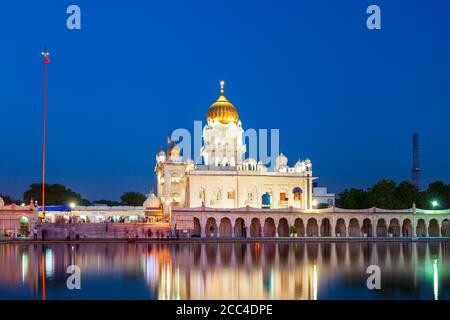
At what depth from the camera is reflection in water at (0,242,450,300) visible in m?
18.4

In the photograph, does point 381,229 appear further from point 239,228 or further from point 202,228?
point 202,228

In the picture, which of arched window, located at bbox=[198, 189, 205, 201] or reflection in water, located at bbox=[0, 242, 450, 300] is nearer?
reflection in water, located at bbox=[0, 242, 450, 300]

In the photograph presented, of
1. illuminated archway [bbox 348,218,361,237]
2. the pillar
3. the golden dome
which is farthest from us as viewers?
the golden dome

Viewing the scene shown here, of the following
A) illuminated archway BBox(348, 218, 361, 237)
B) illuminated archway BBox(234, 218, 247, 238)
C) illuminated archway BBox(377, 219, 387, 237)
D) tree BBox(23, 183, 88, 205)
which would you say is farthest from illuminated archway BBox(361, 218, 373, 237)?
tree BBox(23, 183, 88, 205)

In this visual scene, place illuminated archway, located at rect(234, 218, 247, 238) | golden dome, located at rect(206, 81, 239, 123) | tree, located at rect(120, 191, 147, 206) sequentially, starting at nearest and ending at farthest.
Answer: illuminated archway, located at rect(234, 218, 247, 238), golden dome, located at rect(206, 81, 239, 123), tree, located at rect(120, 191, 147, 206)

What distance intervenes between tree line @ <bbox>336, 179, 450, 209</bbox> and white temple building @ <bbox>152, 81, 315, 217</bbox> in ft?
17.8

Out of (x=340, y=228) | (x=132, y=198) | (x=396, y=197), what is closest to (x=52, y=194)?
(x=132, y=198)

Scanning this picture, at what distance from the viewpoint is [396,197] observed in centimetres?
6359

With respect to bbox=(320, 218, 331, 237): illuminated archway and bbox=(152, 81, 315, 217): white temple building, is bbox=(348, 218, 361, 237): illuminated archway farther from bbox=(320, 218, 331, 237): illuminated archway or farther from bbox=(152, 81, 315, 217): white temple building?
bbox=(152, 81, 315, 217): white temple building

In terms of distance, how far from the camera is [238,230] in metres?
59.2

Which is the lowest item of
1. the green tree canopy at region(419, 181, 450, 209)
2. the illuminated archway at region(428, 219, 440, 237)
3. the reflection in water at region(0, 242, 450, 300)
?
the illuminated archway at region(428, 219, 440, 237)

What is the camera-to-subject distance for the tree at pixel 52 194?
8350 centimetres
